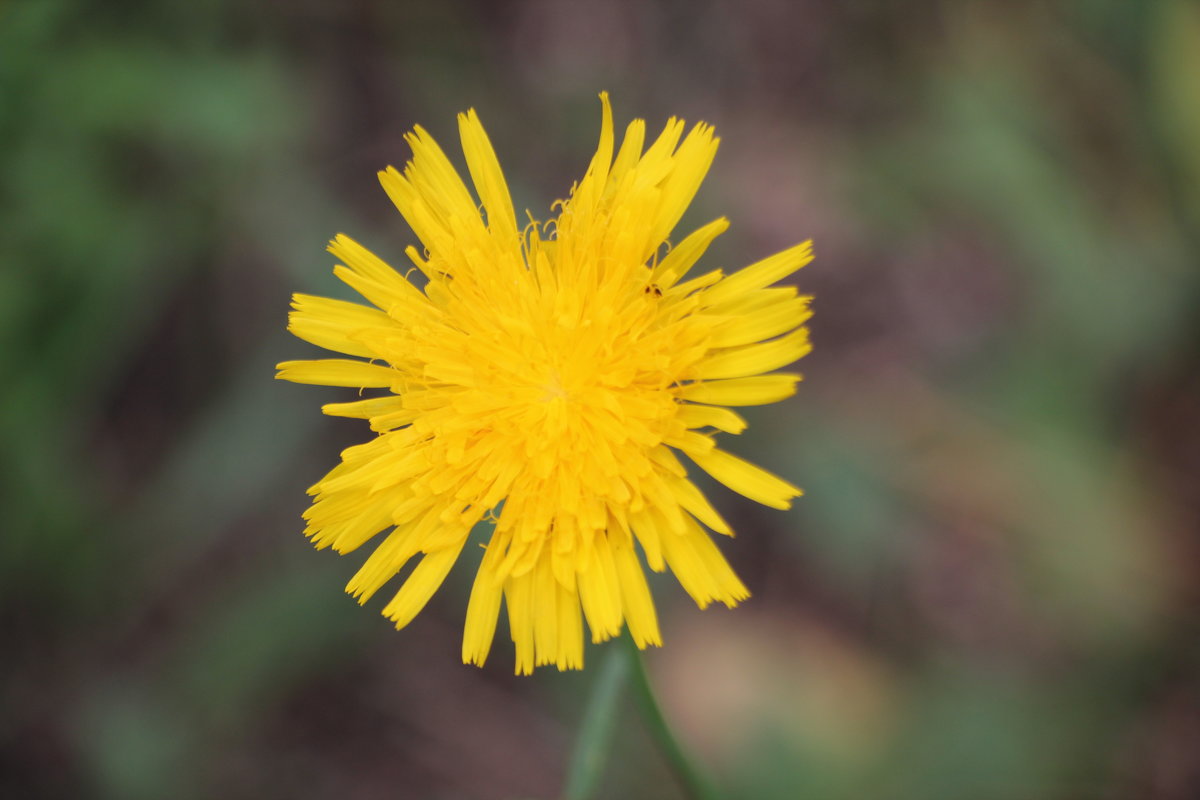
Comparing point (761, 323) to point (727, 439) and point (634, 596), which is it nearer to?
point (634, 596)

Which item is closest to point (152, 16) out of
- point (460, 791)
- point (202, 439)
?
point (202, 439)

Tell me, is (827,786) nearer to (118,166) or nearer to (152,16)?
(118,166)

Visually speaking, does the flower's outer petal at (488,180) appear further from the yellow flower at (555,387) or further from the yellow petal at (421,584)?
the yellow petal at (421,584)

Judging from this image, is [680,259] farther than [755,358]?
Yes

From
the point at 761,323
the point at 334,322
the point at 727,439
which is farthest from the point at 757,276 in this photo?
the point at 727,439

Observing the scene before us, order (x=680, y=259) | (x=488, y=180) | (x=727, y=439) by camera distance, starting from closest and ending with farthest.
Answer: (x=680, y=259) → (x=488, y=180) → (x=727, y=439)

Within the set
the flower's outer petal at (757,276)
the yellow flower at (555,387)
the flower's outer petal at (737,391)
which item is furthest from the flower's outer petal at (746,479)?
the flower's outer petal at (757,276)
